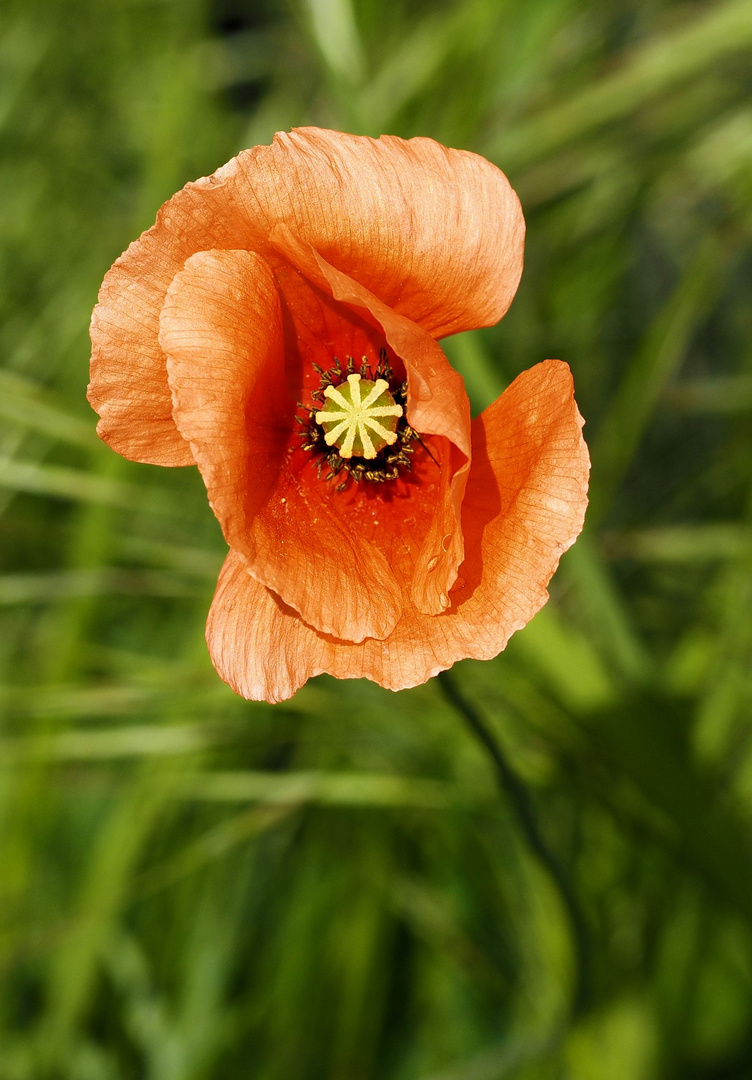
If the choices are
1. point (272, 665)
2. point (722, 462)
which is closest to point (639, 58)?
point (722, 462)

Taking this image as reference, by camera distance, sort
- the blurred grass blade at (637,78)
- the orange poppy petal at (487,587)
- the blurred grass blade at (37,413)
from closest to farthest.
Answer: the orange poppy petal at (487,587) → the blurred grass blade at (37,413) → the blurred grass blade at (637,78)

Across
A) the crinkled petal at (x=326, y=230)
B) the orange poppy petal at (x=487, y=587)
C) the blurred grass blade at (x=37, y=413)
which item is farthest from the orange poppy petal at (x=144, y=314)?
the blurred grass blade at (x=37, y=413)

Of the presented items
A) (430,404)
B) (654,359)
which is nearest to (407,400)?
(430,404)

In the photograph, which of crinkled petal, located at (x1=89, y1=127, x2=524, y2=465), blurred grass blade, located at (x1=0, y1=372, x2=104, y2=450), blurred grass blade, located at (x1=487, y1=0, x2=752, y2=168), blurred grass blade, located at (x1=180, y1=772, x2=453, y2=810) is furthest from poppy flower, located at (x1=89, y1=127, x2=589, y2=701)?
blurred grass blade, located at (x1=487, y1=0, x2=752, y2=168)

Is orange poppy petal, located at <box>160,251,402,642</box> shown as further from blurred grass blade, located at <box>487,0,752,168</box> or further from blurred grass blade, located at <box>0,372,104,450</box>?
blurred grass blade, located at <box>487,0,752,168</box>

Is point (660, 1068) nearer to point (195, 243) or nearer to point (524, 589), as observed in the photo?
point (524, 589)

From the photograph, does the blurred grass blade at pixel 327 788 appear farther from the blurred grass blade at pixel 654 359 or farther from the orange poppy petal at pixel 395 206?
the orange poppy petal at pixel 395 206

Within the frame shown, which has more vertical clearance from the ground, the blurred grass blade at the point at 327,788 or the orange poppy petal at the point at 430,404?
the orange poppy petal at the point at 430,404
